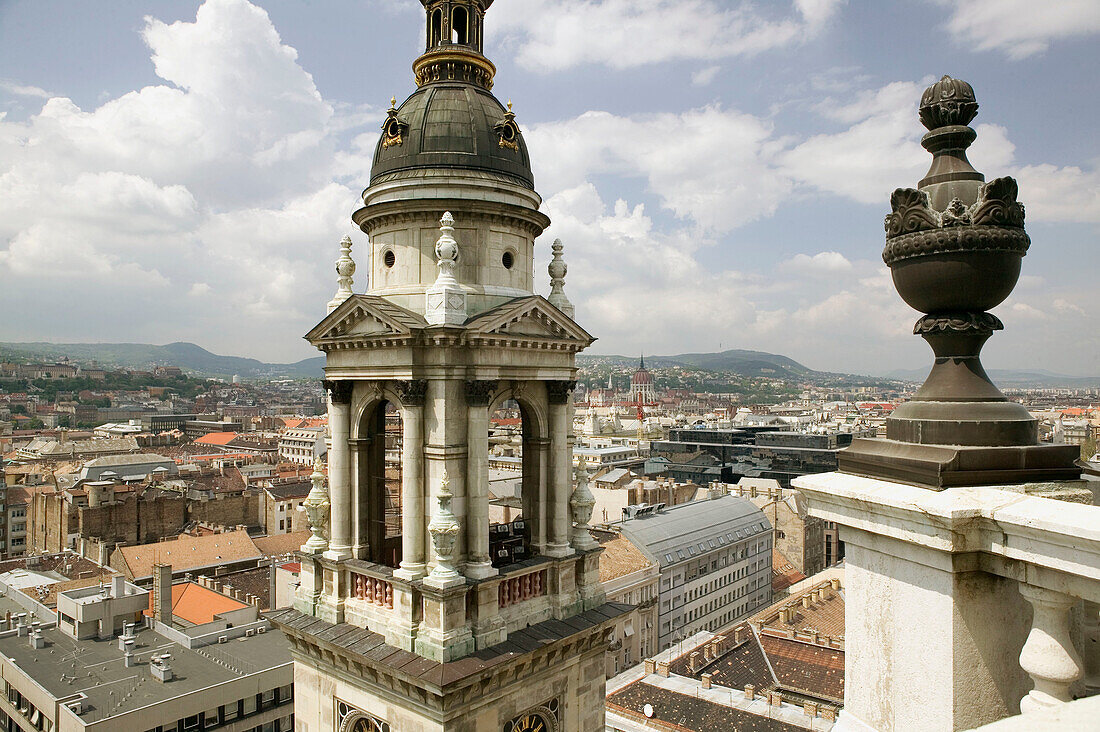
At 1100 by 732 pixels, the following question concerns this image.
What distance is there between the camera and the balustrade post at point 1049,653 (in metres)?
3.48

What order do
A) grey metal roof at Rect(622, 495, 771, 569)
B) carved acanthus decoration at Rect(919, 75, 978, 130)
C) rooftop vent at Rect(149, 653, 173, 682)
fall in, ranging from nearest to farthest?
1. carved acanthus decoration at Rect(919, 75, 978, 130)
2. rooftop vent at Rect(149, 653, 173, 682)
3. grey metal roof at Rect(622, 495, 771, 569)

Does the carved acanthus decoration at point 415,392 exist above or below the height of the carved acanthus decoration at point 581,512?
above

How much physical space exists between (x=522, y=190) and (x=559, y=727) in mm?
10531

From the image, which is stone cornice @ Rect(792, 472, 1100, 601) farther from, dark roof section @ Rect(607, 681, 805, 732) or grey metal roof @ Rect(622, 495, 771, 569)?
grey metal roof @ Rect(622, 495, 771, 569)

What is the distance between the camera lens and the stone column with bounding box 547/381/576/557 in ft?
49.7

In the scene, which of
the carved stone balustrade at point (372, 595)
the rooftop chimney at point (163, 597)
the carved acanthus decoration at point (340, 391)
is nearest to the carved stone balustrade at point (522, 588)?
the carved stone balustrade at point (372, 595)

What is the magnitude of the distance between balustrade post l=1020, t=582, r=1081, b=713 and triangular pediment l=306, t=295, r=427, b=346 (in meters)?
11.0

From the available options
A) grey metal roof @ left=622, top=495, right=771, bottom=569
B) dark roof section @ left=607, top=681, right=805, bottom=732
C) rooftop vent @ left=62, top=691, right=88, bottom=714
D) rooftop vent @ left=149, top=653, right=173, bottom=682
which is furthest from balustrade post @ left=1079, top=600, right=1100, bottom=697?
grey metal roof @ left=622, top=495, right=771, bottom=569

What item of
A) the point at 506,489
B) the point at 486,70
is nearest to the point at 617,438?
the point at 506,489

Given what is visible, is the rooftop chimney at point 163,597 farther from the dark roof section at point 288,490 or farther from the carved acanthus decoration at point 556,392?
the dark roof section at point 288,490

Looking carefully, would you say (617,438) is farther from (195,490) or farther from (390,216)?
(390,216)

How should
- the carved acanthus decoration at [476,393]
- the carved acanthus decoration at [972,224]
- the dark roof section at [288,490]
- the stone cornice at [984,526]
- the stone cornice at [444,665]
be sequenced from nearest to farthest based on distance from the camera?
the stone cornice at [984,526], the carved acanthus decoration at [972,224], the stone cornice at [444,665], the carved acanthus decoration at [476,393], the dark roof section at [288,490]

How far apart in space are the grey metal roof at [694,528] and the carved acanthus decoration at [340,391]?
5341 cm

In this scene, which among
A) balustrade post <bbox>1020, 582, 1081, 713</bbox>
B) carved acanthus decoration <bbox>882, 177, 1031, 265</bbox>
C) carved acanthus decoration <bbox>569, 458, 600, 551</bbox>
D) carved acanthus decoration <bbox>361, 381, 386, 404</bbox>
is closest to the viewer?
balustrade post <bbox>1020, 582, 1081, 713</bbox>
